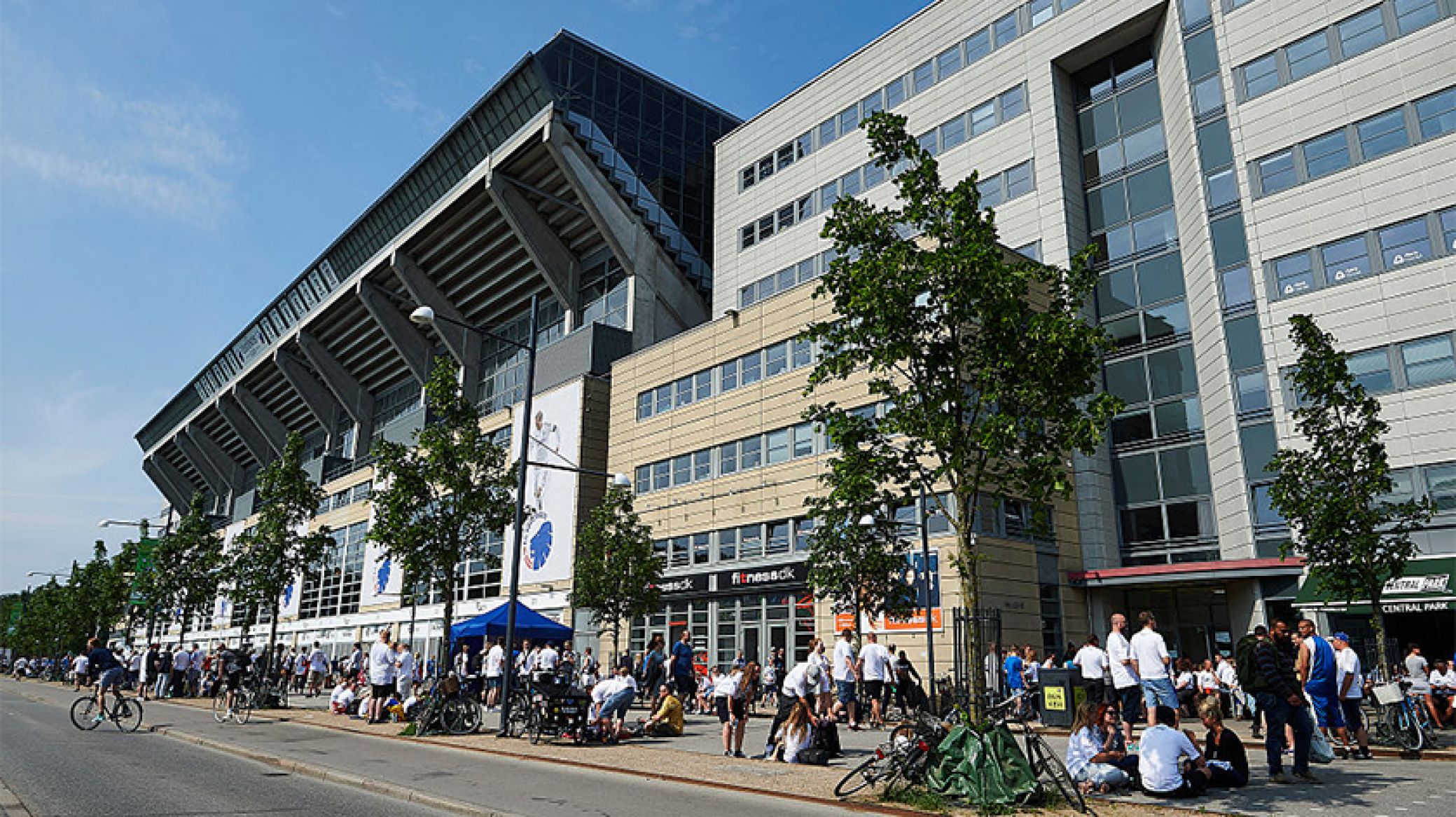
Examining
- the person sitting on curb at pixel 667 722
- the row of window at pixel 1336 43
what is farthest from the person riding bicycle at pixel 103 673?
the row of window at pixel 1336 43

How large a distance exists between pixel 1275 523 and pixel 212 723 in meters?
28.7

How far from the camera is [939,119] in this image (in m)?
38.0

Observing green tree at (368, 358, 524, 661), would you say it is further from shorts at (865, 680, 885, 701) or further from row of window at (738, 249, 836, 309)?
row of window at (738, 249, 836, 309)

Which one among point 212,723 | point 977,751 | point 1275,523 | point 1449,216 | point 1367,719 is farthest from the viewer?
point 1275,523

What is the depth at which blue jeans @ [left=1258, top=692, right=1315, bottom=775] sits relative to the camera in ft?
34.6

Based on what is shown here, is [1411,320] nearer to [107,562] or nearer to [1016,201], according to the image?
[1016,201]

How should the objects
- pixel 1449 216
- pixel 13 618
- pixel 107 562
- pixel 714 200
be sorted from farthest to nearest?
pixel 13 618 → pixel 107 562 → pixel 714 200 → pixel 1449 216

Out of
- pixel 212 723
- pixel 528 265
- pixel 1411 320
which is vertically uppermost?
pixel 528 265

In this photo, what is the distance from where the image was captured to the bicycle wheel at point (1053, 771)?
887 centimetres

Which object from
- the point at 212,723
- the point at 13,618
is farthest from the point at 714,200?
the point at 13,618

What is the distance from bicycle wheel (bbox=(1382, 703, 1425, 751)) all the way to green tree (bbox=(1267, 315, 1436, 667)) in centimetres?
327

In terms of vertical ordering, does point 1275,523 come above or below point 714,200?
below

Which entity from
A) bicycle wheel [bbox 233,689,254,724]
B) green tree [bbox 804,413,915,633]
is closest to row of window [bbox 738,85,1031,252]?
green tree [bbox 804,413,915,633]

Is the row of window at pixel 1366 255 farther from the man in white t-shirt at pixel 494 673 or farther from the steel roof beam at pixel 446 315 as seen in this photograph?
the steel roof beam at pixel 446 315
